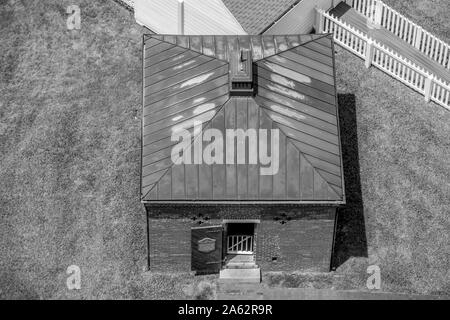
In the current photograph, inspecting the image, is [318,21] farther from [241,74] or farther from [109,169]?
[109,169]

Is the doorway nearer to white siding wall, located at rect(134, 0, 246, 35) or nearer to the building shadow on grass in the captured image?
the building shadow on grass

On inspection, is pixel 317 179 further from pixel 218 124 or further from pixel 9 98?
pixel 9 98

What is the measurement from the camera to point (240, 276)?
45938 millimetres

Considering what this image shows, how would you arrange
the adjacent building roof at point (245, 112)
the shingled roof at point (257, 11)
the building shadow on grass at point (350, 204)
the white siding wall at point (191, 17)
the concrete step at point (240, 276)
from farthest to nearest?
the white siding wall at point (191, 17) → the shingled roof at point (257, 11) → the building shadow on grass at point (350, 204) → the concrete step at point (240, 276) → the adjacent building roof at point (245, 112)

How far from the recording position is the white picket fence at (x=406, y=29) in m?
52.5

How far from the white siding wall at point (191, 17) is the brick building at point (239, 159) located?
350 cm

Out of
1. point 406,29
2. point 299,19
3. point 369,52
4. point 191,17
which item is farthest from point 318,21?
point 191,17

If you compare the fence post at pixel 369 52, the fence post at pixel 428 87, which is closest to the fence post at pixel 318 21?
the fence post at pixel 369 52

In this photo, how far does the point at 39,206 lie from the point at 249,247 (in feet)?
26.4

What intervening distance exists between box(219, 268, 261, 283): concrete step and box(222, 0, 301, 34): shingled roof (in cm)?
950

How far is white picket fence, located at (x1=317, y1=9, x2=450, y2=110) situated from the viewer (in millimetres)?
50812

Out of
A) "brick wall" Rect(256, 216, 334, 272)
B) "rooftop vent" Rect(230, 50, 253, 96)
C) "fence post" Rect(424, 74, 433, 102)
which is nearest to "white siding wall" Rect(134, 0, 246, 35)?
"rooftop vent" Rect(230, 50, 253, 96)

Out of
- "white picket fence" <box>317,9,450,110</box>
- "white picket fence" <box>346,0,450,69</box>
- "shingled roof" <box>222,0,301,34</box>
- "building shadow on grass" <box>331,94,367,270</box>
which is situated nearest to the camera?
"building shadow on grass" <box>331,94,367,270</box>

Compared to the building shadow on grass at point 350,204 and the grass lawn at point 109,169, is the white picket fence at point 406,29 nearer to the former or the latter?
the grass lawn at point 109,169
